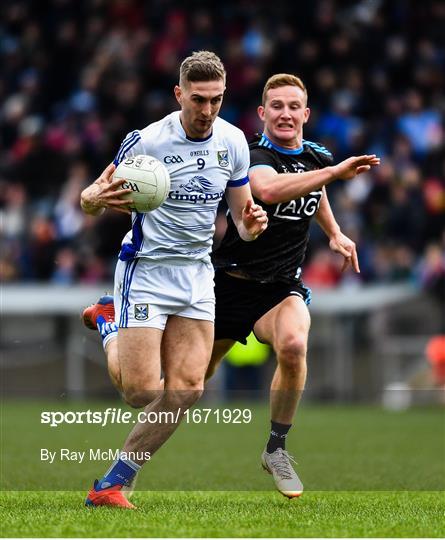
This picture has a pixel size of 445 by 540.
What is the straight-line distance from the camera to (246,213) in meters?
7.13

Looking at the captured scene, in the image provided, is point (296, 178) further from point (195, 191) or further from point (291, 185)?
point (195, 191)

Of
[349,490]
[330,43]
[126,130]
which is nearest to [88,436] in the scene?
[349,490]

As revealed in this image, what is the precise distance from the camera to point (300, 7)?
2089cm

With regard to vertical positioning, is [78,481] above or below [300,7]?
below

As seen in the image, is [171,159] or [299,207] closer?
[171,159]

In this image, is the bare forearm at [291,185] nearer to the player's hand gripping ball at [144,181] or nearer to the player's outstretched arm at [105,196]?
the player's hand gripping ball at [144,181]

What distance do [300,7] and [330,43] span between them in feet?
3.70

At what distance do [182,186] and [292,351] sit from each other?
1255 mm

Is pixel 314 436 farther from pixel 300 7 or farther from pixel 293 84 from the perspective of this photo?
pixel 300 7

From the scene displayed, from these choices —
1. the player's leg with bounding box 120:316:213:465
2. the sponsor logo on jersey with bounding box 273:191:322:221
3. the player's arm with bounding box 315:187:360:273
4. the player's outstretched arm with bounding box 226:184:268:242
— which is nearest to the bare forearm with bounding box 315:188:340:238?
the player's arm with bounding box 315:187:360:273

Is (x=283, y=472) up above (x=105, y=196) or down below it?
below

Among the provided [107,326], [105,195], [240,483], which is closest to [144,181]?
[105,195]

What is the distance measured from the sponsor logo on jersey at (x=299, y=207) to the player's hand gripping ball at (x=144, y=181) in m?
1.32

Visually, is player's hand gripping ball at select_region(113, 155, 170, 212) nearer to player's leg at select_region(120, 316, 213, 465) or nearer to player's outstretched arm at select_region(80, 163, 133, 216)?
player's outstretched arm at select_region(80, 163, 133, 216)
